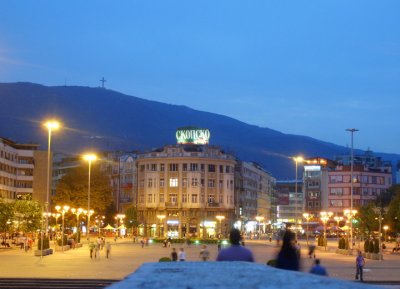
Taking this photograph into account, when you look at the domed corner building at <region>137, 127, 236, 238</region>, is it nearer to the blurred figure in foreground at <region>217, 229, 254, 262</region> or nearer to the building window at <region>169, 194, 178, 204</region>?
the building window at <region>169, 194, 178, 204</region>

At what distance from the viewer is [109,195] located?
408ft

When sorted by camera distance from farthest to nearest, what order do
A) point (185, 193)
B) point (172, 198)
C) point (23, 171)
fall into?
point (23, 171), point (172, 198), point (185, 193)

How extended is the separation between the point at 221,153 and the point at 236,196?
Result: 1749 cm

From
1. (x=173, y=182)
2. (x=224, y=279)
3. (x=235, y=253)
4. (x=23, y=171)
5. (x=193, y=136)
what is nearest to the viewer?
(x=224, y=279)

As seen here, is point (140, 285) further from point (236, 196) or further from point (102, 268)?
point (236, 196)

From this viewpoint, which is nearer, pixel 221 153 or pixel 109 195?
pixel 109 195

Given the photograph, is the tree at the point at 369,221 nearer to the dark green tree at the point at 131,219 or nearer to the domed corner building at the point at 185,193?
the domed corner building at the point at 185,193

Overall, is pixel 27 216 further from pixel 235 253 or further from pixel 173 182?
pixel 235 253

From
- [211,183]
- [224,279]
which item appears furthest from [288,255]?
[211,183]

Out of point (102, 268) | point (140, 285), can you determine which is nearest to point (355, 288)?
point (140, 285)

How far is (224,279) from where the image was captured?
9.14 m

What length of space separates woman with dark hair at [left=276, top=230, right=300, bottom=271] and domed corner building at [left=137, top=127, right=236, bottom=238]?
117m

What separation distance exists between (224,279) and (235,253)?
364 centimetres

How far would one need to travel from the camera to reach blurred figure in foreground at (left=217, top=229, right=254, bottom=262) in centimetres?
1273
